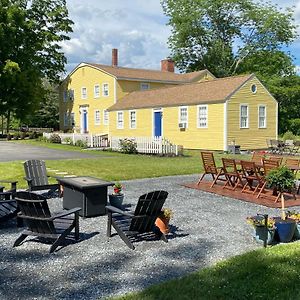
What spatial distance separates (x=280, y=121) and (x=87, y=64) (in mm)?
21057

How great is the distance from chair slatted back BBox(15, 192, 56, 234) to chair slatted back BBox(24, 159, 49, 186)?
3.80m

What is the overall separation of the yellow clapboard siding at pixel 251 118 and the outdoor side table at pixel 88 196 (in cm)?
1845

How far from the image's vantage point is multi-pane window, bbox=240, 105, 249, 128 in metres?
26.5

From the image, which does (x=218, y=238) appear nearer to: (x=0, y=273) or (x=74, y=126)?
(x=0, y=273)

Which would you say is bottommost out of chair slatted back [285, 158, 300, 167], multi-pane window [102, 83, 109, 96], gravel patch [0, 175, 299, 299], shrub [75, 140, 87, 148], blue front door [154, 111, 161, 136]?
gravel patch [0, 175, 299, 299]

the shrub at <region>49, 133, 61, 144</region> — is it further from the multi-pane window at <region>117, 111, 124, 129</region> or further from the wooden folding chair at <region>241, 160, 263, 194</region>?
the wooden folding chair at <region>241, 160, 263, 194</region>

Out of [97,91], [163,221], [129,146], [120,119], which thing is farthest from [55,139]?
[163,221]

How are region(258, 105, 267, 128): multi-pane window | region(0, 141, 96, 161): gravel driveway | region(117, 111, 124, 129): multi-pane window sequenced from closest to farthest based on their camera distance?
region(0, 141, 96, 161): gravel driveway, region(258, 105, 267, 128): multi-pane window, region(117, 111, 124, 129): multi-pane window

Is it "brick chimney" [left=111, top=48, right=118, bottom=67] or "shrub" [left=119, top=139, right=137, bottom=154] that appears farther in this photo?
"brick chimney" [left=111, top=48, right=118, bottom=67]

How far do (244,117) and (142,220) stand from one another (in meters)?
21.6

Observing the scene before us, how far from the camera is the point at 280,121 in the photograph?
43.4 metres

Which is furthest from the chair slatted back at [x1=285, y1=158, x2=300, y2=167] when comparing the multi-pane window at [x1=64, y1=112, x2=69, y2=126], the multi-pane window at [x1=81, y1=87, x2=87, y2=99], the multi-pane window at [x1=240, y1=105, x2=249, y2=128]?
the multi-pane window at [x1=64, y1=112, x2=69, y2=126]

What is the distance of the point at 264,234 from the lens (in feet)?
20.6

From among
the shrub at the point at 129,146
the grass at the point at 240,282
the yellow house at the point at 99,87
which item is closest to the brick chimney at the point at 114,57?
the yellow house at the point at 99,87
